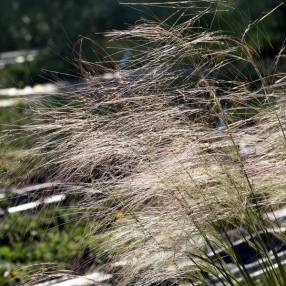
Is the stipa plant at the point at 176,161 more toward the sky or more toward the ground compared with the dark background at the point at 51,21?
more toward the sky

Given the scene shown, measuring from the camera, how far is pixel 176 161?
11.4ft

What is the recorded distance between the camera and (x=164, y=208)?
11.5 feet

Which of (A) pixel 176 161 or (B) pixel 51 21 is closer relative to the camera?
(A) pixel 176 161

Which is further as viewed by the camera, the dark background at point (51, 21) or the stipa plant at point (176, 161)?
the dark background at point (51, 21)

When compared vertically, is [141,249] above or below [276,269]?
above

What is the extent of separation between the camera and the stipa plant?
348 centimetres

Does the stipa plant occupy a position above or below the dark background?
above

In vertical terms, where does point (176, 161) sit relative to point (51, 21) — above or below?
above

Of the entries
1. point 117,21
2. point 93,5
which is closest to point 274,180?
point 117,21

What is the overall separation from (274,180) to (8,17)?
1467 cm

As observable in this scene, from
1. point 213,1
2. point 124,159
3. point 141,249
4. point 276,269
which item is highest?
point 213,1

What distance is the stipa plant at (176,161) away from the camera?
3479 mm

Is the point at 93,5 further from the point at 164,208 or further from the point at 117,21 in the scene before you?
the point at 164,208

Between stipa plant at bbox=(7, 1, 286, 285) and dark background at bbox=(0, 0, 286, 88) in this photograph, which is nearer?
stipa plant at bbox=(7, 1, 286, 285)
